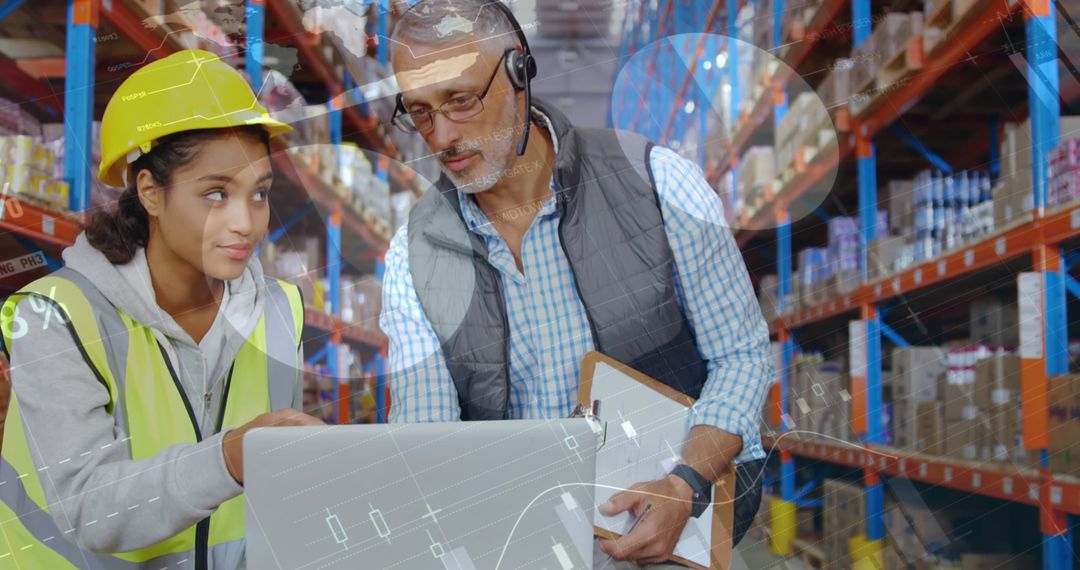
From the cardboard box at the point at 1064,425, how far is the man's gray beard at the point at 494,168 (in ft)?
2.75

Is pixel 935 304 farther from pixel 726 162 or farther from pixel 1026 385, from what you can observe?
pixel 726 162

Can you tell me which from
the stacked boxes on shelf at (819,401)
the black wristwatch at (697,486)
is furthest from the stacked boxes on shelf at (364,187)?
the stacked boxes on shelf at (819,401)

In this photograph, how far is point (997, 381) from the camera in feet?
4.71

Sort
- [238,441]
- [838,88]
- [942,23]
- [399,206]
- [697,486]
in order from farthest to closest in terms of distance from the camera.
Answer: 1. [838,88]
2. [942,23]
3. [399,206]
4. [697,486]
5. [238,441]

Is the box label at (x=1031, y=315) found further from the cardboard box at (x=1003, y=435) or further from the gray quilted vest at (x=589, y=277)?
the gray quilted vest at (x=589, y=277)

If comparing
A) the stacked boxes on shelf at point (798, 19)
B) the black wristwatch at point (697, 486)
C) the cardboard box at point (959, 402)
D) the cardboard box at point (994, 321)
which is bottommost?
the cardboard box at point (959, 402)

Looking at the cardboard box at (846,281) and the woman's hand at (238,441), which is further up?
the woman's hand at (238,441)

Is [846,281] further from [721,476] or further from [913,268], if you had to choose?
[721,476]

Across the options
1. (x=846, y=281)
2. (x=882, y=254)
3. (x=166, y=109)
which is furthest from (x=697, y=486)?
(x=846, y=281)

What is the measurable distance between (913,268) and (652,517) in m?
1.11

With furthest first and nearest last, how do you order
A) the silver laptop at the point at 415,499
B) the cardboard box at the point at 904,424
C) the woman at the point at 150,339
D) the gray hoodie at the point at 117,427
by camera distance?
the cardboard box at the point at 904,424
the woman at the point at 150,339
the gray hoodie at the point at 117,427
the silver laptop at the point at 415,499

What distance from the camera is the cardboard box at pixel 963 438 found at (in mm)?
1500

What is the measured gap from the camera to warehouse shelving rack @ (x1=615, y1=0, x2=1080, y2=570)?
4.31 feet

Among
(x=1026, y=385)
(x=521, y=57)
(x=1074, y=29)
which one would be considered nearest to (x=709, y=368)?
(x=521, y=57)
